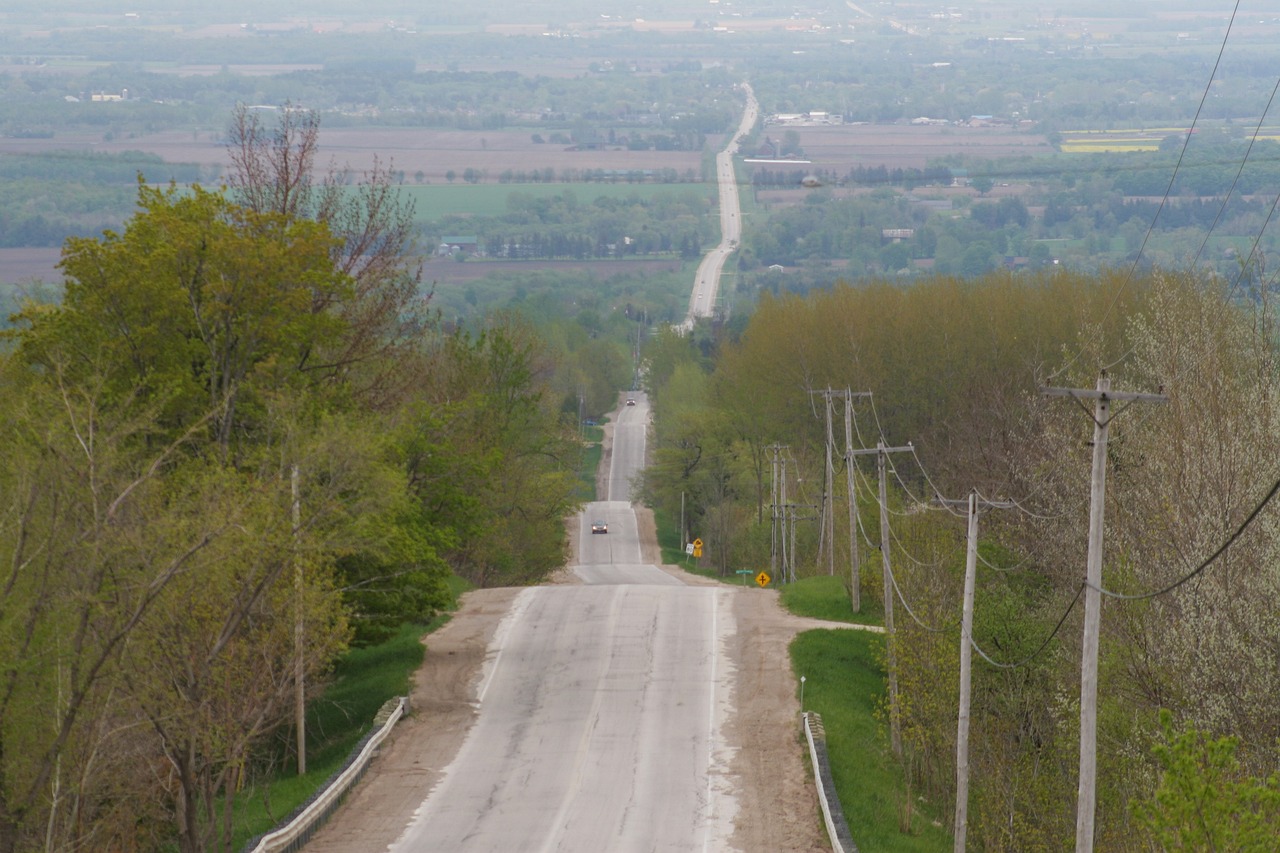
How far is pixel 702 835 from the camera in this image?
23.7m

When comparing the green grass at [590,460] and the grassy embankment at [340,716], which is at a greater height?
the grassy embankment at [340,716]

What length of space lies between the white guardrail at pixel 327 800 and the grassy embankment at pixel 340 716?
484 millimetres

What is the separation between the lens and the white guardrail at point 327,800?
21672 mm

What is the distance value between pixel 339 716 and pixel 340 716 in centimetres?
4

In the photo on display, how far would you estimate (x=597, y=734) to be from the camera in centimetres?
2967

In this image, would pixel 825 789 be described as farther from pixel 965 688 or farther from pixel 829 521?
pixel 829 521

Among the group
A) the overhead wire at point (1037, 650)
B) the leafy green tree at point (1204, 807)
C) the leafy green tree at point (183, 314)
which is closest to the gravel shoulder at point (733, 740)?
the overhead wire at point (1037, 650)

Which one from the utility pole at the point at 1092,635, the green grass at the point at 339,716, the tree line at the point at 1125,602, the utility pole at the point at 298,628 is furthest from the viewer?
the green grass at the point at 339,716

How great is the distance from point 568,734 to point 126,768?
10.0 m

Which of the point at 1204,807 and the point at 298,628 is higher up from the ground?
the point at 1204,807

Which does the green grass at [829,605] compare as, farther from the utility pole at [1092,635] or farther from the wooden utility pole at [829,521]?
the utility pole at [1092,635]

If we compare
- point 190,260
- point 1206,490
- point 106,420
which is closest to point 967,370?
point 1206,490

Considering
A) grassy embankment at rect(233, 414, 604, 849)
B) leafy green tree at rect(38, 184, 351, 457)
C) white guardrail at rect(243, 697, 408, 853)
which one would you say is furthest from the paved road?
leafy green tree at rect(38, 184, 351, 457)

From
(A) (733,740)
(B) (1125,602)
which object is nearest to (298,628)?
(A) (733,740)
